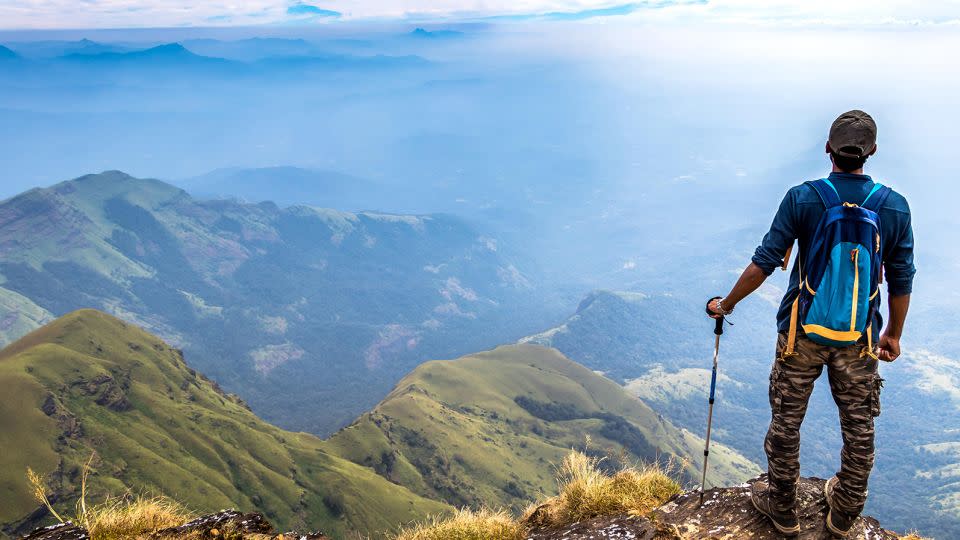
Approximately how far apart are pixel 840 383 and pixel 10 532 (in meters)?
106

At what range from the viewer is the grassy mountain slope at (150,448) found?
99.7 meters

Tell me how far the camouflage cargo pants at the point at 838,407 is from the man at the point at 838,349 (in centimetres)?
1

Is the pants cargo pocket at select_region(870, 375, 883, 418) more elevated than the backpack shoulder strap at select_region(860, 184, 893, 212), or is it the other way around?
the backpack shoulder strap at select_region(860, 184, 893, 212)

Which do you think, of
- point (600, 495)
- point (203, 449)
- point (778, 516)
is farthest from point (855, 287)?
point (203, 449)

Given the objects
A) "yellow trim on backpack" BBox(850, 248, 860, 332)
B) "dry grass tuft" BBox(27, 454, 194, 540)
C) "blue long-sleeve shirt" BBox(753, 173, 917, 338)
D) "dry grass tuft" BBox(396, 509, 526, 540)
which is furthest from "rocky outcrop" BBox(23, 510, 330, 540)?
"yellow trim on backpack" BBox(850, 248, 860, 332)

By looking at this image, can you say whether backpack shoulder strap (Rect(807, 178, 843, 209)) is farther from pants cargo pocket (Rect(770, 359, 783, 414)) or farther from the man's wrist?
pants cargo pocket (Rect(770, 359, 783, 414))

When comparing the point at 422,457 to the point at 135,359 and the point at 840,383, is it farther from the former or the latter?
the point at 840,383

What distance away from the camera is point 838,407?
6566 mm

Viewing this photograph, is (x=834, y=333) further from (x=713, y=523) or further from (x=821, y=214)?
(x=713, y=523)

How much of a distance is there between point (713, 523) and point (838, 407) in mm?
2202

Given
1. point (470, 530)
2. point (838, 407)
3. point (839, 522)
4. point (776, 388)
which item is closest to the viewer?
point (838, 407)

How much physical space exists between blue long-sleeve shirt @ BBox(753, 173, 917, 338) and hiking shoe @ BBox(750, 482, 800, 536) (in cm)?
232

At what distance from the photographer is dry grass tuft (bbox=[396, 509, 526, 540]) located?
27.4ft

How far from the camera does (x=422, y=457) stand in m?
152
